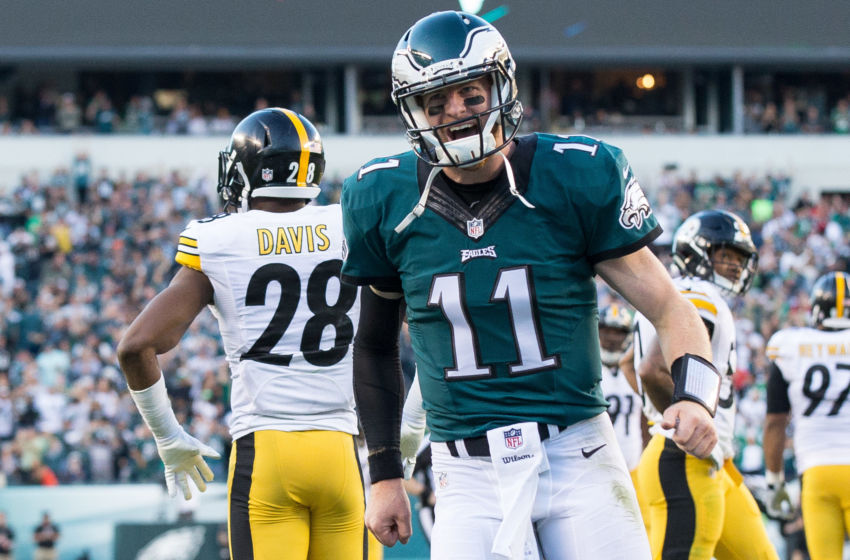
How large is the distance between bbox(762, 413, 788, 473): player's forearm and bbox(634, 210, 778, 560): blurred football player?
123cm

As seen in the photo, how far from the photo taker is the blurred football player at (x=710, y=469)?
530 centimetres

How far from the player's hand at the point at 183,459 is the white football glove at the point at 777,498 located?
3.50m

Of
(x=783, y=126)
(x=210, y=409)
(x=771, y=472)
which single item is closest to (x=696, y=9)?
(x=783, y=126)

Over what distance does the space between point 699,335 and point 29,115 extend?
23613 millimetres

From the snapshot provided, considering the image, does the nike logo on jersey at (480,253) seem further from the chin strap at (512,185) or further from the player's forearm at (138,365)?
the player's forearm at (138,365)

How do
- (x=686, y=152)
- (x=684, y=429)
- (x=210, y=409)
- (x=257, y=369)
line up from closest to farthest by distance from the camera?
(x=684, y=429) < (x=257, y=369) < (x=210, y=409) < (x=686, y=152)

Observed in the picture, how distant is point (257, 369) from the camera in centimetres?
436

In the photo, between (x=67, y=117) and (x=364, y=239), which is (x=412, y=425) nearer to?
(x=364, y=239)

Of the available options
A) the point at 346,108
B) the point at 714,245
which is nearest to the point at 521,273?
the point at 714,245

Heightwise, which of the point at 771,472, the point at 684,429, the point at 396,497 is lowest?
the point at 771,472

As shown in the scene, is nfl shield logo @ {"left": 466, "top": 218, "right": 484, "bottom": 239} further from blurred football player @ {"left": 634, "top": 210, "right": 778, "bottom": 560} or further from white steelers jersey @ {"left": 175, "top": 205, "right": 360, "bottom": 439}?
blurred football player @ {"left": 634, "top": 210, "right": 778, "bottom": 560}

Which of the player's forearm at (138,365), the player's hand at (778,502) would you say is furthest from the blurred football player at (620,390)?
the player's forearm at (138,365)

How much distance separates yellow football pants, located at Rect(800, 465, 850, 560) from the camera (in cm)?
656

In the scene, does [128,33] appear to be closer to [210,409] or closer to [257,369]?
[210,409]
